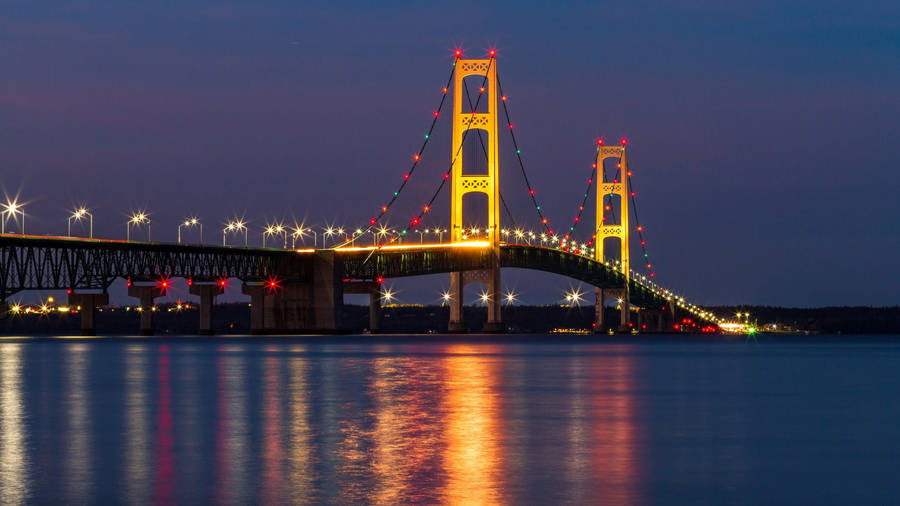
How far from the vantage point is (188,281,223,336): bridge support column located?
115 metres

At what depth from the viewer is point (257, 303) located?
118 metres

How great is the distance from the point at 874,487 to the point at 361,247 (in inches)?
3795

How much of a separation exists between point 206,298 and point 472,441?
9851 cm

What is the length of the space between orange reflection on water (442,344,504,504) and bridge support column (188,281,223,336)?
76694 mm

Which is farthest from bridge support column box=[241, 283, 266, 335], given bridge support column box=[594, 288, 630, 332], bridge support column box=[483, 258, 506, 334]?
bridge support column box=[594, 288, 630, 332]

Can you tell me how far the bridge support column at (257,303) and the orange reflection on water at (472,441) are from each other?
2930 inches

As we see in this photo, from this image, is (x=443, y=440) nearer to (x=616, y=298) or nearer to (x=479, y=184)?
(x=479, y=184)

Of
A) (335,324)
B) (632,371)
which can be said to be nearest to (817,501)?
(632,371)

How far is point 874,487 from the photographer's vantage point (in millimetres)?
16125

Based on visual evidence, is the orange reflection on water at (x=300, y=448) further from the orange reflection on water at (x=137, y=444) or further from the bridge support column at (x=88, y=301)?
the bridge support column at (x=88, y=301)

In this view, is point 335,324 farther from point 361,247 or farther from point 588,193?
point 588,193

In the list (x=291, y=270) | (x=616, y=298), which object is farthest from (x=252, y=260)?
(x=616, y=298)

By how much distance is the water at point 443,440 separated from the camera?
15633 millimetres

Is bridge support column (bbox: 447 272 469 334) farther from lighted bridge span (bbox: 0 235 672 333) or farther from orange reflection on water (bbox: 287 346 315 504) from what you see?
orange reflection on water (bbox: 287 346 315 504)
